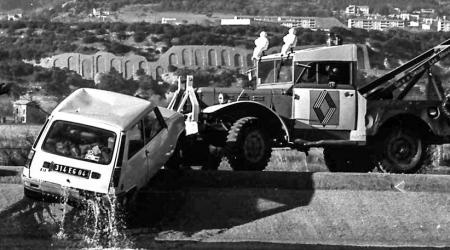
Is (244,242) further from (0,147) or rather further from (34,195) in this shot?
(0,147)

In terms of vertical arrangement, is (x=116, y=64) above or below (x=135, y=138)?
below

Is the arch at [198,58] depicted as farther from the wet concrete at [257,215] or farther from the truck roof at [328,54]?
the wet concrete at [257,215]

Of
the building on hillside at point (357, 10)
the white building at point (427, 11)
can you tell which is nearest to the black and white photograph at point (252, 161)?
the building on hillside at point (357, 10)

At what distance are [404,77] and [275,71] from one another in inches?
94.9

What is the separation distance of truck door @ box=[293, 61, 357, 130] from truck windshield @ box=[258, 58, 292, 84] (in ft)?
1.15

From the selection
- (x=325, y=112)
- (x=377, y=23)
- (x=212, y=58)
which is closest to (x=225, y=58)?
(x=212, y=58)

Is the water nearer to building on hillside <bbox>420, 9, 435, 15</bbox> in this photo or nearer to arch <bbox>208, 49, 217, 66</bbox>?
arch <bbox>208, 49, 217, 66</bbox>

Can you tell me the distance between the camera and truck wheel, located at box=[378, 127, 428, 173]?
15266mm

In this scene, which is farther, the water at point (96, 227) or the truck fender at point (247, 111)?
the truck fender at point (247, 111)

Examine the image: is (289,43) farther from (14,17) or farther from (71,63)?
(14,17)

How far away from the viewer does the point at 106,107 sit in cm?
1165

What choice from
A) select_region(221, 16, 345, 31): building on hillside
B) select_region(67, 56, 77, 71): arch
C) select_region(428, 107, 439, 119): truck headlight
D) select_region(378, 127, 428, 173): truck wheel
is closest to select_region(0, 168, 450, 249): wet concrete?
select_region(378, 127, 428, 173): truck wheel

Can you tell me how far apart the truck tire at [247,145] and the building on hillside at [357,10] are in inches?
1286

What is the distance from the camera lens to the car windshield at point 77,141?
1112cm
